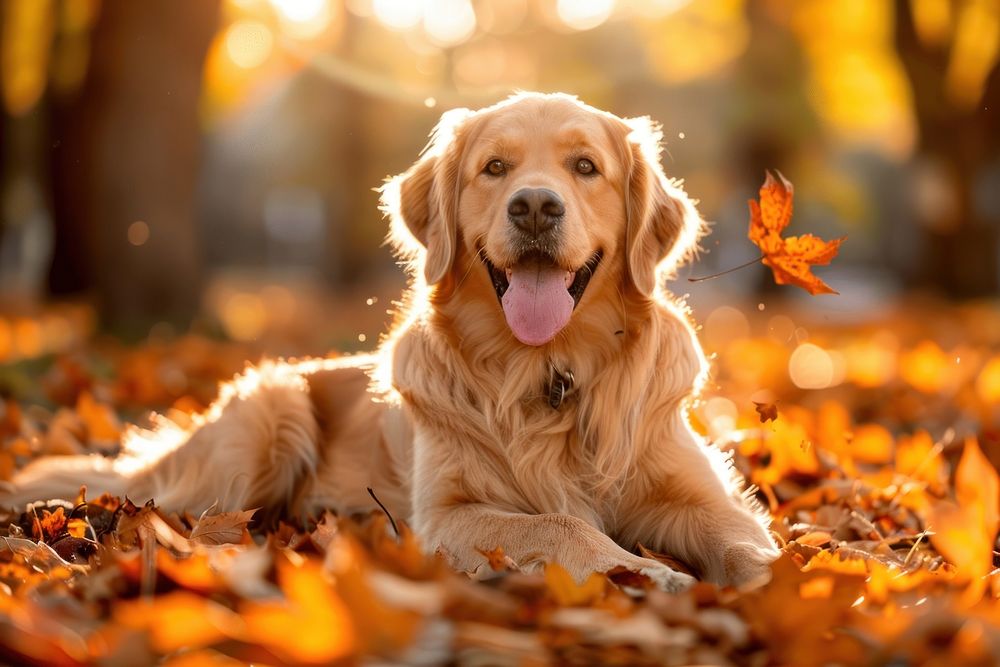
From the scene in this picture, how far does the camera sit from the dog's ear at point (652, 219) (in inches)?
143

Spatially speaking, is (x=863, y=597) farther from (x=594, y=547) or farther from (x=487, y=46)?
(x=487, y=46)

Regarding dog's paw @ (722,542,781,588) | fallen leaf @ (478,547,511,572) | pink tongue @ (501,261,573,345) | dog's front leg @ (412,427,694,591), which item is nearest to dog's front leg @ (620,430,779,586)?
dog's paw @ (722,542,781,588)

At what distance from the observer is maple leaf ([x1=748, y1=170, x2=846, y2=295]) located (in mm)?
3463

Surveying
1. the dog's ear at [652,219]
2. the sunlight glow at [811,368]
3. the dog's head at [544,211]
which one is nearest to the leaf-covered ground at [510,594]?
the dog's ear at [652,219]

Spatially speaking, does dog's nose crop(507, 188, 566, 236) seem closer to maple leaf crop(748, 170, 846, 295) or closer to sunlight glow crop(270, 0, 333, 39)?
maple leaf crop(748, 170, 846, 295)

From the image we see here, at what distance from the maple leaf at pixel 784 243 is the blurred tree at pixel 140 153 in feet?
25.3

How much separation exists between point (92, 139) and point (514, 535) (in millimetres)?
8361

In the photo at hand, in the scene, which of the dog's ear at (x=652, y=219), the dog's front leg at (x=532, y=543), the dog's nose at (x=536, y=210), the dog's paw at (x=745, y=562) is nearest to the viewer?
the dog's front leg at (x=532, y=543)

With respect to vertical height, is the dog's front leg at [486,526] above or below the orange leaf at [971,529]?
below

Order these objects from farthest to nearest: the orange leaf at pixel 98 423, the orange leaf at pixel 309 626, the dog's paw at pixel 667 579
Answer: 1. the orange leaf at pixel 98 423
2. the dog's paw at pixel 667 579
3. the orange leaf at pixel 309 626

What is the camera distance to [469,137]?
375cm

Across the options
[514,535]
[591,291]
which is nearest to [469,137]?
[591,291]

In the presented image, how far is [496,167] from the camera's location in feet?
11.9

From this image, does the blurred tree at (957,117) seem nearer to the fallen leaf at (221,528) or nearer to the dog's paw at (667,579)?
the dog's paw at (667,579)
